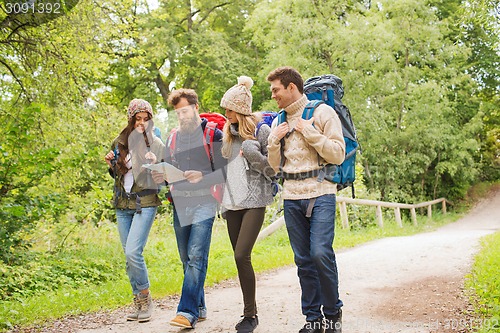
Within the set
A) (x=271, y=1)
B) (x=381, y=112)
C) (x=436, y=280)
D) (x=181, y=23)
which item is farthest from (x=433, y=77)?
(x=436, y=280)

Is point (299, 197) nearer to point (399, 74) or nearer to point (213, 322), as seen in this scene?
point (213, 322)

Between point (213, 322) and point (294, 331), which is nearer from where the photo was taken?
point (294, 331)

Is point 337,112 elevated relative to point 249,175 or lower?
elevated

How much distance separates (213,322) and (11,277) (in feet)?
10.8

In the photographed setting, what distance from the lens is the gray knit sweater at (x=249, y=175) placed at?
445cm

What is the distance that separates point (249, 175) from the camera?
4570mm

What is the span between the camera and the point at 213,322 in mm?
5027

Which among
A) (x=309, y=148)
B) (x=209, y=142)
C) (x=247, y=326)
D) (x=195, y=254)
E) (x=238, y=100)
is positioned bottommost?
(x=247, y=326)

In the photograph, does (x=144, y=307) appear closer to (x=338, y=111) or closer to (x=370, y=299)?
(x=370, y=299)

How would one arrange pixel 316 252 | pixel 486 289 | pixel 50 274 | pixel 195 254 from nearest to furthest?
pixel 316 252 → pixel 195 254 → pixel 486 289 → pixel 50 274

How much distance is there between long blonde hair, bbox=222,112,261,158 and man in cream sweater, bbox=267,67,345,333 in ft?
0.94

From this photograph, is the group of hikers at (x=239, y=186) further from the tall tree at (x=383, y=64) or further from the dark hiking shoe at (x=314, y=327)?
the tall tree at (x=383, y=64)

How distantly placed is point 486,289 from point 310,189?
108 inches

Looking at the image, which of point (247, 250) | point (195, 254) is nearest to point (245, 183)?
point (247, 250)
